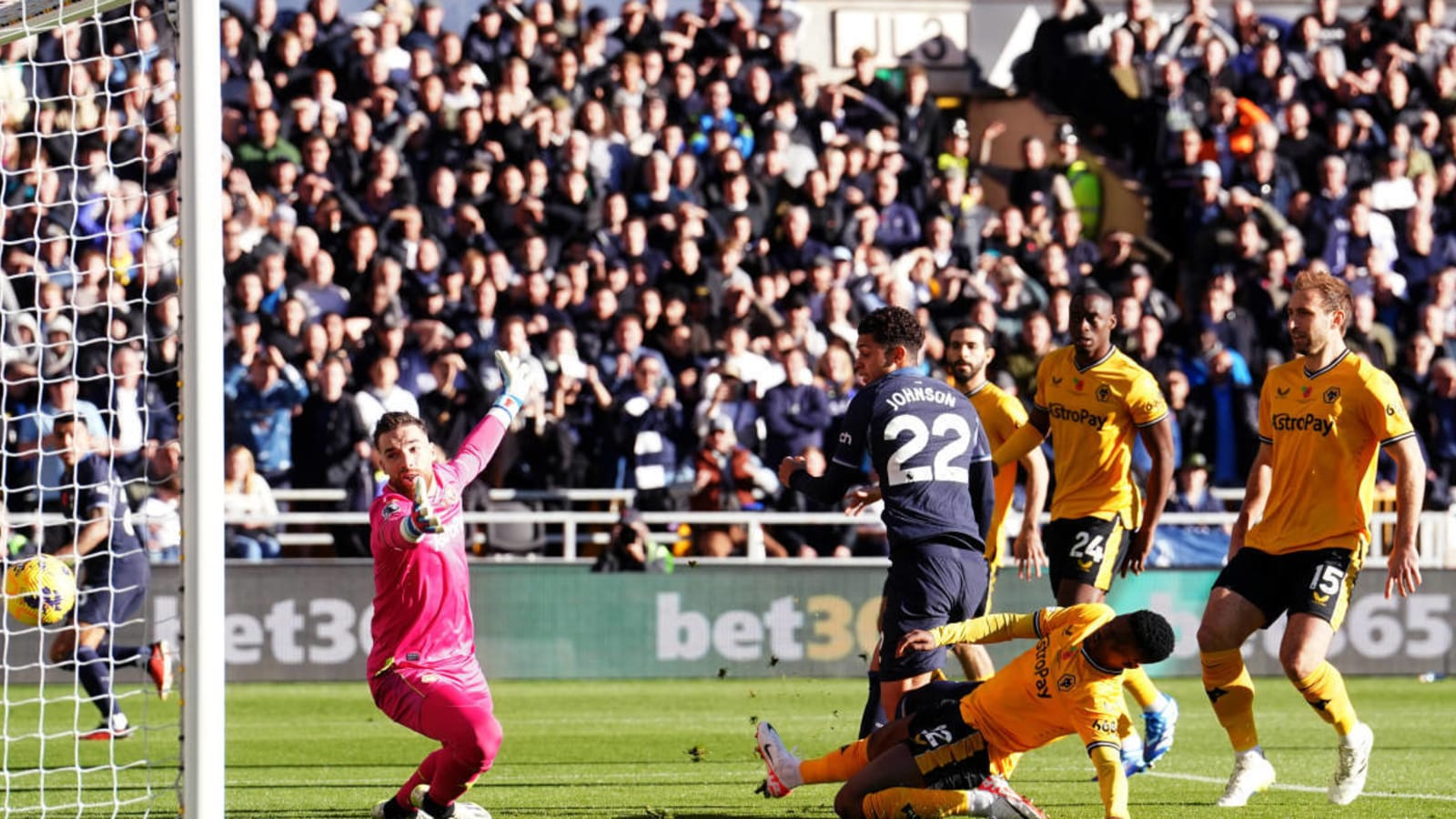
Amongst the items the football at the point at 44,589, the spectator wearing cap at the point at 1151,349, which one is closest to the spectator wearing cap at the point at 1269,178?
the spectator wearing cap at the point at 1151,349

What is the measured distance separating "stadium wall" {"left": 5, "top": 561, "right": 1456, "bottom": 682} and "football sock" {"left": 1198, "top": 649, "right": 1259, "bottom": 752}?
7.33 m

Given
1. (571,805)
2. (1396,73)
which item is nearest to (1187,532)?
(1396,73)

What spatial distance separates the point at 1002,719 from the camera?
7789mm

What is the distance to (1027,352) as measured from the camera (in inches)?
707

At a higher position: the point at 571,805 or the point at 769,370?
the point at 769,370

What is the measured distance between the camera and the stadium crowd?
54.5 ft

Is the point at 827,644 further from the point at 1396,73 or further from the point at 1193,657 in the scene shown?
the point at 1396,73

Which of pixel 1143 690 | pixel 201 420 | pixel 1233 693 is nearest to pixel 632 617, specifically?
pixel 1143 690

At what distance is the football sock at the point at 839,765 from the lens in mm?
8281

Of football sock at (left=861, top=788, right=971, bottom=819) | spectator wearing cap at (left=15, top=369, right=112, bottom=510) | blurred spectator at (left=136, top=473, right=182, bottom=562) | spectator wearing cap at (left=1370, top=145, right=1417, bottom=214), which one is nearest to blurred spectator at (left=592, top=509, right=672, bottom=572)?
blurred spectator at (left=136, top=473, right=182, bottom=562)

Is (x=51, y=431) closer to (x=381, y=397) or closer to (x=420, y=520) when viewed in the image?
(x=381, y=397)

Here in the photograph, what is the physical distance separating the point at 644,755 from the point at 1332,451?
4.46 metres

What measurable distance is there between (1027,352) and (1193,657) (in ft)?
10.1

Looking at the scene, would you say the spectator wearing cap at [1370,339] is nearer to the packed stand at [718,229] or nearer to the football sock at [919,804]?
the packed stand at [718,229]
